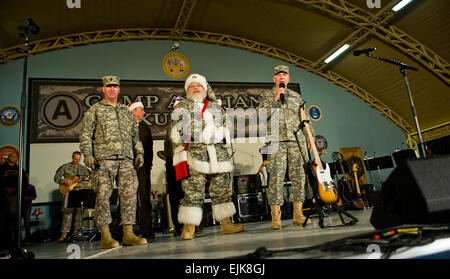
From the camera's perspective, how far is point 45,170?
7.11 meters

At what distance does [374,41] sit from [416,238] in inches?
342

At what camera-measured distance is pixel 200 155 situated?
9.91ft

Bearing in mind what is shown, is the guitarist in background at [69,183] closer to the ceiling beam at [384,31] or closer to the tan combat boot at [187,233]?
the tan combat boot at [187,233]

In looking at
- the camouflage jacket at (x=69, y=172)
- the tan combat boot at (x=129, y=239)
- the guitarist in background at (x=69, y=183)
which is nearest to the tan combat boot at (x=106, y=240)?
the tan combat boot at (x=129, y=239)

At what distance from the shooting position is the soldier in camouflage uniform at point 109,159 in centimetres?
278

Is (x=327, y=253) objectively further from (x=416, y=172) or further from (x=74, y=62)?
(x=74, y=62)

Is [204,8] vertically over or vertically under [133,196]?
over

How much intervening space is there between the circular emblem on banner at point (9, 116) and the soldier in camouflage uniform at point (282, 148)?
6683 mm

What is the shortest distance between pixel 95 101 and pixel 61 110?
824 millimetres

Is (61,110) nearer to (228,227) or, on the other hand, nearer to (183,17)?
(183,17)

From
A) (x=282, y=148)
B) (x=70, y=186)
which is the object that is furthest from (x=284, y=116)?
(x=70, y=186)

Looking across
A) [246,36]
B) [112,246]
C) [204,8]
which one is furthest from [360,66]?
[112,246]

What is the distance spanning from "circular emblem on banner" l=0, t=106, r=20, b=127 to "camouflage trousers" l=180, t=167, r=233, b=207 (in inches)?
251

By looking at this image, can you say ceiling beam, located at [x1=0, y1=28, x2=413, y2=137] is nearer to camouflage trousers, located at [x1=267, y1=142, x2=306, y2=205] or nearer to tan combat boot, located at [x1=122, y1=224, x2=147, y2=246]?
camouflage trousers, located at [x1=267, y1=142, x2=306, y2=205]
